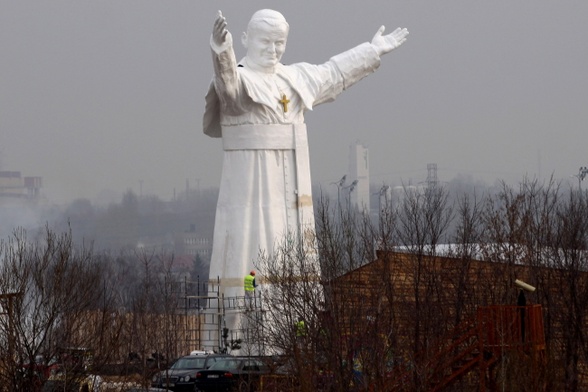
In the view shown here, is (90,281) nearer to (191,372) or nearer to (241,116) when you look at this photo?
(191,372)

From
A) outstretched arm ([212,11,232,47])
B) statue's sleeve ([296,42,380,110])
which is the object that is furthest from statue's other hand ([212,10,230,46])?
statue's sleeve ([296,42,380,110])

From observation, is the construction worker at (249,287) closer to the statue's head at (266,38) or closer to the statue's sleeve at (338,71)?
the statue's sleeve at (338,71)

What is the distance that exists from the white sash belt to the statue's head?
1143 mm

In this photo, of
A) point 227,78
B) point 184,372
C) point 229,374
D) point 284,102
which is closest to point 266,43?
point 284,102

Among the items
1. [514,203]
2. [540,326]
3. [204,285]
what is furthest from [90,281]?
[204,285]

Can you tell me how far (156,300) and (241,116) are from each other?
8887mm

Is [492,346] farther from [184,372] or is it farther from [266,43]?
[266,43]

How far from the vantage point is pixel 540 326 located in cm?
2581

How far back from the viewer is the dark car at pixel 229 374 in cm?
2930

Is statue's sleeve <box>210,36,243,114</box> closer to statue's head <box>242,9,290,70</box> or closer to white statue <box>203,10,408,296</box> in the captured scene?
white statue <box>203,10,408,296</box>

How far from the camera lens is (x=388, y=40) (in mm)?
34969

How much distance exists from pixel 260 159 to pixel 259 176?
0.33m

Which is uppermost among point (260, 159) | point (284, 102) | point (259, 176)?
point (284, 102)

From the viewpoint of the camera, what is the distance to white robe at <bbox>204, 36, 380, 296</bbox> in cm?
3372
